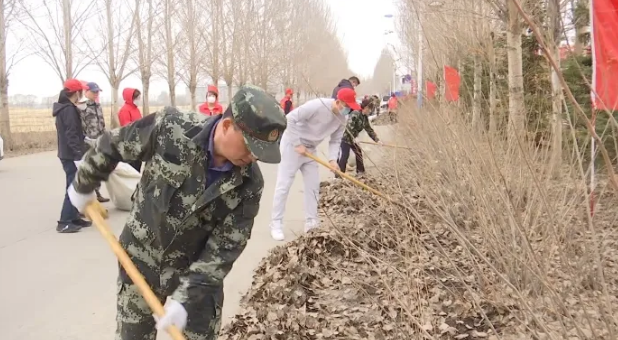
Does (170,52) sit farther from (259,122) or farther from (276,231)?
(259,122)

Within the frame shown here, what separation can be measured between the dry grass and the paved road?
1.96ft

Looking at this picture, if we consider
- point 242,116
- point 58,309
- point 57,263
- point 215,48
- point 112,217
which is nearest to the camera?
point 242,116

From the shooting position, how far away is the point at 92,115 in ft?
24.7

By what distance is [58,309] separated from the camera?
12.8 ft

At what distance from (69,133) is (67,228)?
3.31 feet

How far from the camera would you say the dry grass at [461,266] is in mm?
2809

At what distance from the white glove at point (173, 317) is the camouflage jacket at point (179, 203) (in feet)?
0.19

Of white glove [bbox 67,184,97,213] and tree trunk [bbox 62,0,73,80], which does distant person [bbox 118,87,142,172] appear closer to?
white glove [bbox 67,184,97,213]

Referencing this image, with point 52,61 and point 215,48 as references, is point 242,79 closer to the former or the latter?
point 215,48

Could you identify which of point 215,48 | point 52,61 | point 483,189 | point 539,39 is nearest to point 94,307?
point 483,189

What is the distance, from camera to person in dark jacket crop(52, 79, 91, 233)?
5988 millimetres

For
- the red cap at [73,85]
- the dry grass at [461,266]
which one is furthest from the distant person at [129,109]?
the dry grass at [461,266]

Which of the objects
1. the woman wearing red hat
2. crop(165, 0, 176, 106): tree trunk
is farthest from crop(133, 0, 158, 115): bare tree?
the woman wearing red hat

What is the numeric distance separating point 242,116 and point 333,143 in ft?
15.8
